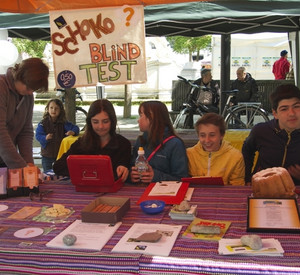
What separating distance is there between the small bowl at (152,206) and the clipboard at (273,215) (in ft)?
1.41

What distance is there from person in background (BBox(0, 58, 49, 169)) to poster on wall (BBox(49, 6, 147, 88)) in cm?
41

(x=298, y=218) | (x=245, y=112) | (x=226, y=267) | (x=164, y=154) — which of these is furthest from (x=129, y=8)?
(x=245, y=112)

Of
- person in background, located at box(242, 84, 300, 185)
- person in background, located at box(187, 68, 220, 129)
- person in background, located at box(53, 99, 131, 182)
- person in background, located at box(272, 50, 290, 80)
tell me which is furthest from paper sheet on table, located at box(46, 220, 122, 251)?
person in background, located at box(272, 50, 290, 80)

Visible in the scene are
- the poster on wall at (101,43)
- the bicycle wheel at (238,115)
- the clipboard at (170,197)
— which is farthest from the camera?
the bicycle wheel at (238,115)

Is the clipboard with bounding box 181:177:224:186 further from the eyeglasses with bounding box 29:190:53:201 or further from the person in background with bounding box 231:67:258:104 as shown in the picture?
the person in background with bounding box 231:67:258:104

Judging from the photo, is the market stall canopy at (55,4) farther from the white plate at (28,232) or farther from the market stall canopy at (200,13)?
the white plate at (28,232)

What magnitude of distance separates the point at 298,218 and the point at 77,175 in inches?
50.2

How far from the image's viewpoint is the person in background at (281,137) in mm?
2617

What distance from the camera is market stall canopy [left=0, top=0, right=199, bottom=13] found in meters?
3.21

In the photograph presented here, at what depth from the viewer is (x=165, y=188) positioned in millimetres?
2404

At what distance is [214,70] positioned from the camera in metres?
15.5

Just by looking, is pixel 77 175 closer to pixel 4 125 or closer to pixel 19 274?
pixel 4 125

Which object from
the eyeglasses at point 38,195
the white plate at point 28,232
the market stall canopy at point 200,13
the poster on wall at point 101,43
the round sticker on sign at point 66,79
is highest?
the market stall canopy at point 200,13

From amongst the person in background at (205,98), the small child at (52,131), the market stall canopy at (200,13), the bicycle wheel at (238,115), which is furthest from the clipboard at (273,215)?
the person in background at (205,98)
